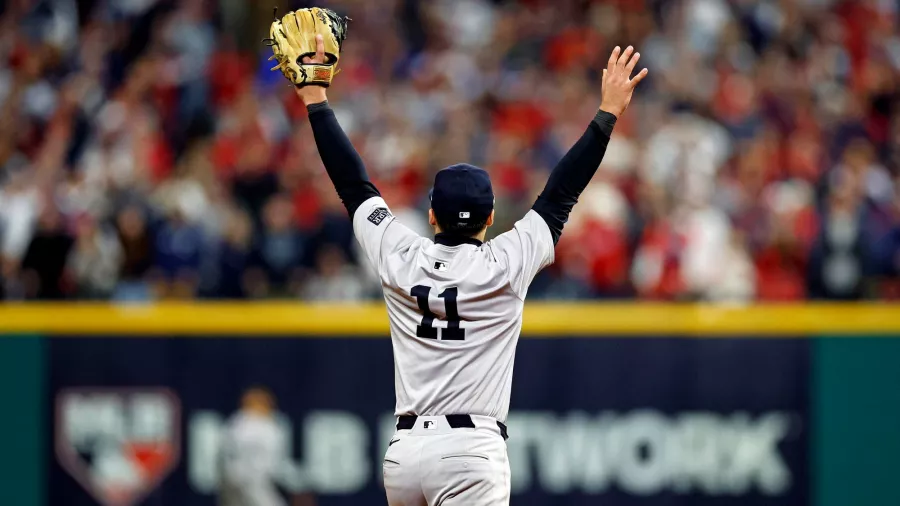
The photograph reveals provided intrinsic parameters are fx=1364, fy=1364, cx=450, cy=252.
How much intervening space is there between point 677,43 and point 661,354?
15.9 ft

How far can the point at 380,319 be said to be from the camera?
9883 mm

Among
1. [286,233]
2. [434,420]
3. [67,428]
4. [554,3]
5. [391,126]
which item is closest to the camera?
[434,420]

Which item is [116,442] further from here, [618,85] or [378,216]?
[618,85]

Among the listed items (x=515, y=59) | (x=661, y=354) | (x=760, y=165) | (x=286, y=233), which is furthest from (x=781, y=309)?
(x=515, y=59)

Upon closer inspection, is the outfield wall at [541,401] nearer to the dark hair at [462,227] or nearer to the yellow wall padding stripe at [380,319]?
the yellow wall padding stripe at [380,319]

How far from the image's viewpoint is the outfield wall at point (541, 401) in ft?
32.1

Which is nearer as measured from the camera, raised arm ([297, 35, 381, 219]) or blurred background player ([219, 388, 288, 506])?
raised arm ([297, 35, 381, 219])

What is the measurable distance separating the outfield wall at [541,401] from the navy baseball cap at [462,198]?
5.73 m

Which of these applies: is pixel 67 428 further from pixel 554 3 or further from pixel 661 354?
pixel 554 3

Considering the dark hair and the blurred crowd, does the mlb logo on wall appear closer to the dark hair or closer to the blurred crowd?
the blurred crowd

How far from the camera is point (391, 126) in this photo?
1260 centimetres

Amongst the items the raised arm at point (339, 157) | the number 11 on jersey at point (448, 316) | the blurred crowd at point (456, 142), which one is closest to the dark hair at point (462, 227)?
the number 11 on jersey at point (448, 316)

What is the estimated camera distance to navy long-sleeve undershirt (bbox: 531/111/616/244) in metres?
4.22

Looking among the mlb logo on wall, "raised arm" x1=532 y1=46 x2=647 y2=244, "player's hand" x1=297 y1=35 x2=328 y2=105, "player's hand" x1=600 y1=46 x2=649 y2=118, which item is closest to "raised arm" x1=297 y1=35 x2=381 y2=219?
"player's hand" x1=297 y1=35 x2=328 y2=105
